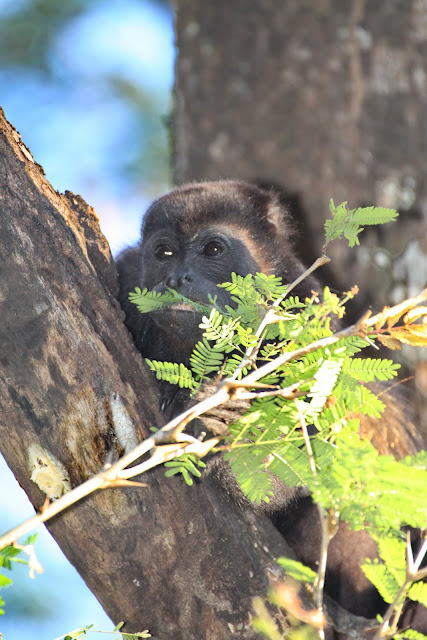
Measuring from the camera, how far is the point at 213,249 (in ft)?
11.4

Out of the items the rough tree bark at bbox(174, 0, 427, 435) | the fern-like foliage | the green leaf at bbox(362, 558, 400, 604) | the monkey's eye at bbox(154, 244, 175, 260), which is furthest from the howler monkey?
the green leaf at bbox(362, 558, 400, 604)

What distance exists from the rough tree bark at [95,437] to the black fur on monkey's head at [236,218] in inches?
44.3

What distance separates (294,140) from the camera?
4.63 m

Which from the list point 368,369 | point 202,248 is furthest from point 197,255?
point 368,369

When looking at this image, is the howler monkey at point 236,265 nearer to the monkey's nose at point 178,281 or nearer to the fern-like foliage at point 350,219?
the monkey's nose at point 178,281

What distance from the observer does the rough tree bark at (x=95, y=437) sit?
2193mm

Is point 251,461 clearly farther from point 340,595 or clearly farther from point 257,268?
point 340,595

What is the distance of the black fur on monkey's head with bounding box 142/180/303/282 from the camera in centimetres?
356

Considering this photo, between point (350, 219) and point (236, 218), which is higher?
point (236, 218)

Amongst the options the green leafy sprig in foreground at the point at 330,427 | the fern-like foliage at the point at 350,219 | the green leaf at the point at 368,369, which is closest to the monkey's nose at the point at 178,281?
the green leafy sprig in foreground at the point at 330,427

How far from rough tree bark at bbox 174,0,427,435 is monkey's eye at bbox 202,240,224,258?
92 centimetres

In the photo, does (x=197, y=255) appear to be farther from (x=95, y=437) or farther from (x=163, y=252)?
(x=95, y=437)

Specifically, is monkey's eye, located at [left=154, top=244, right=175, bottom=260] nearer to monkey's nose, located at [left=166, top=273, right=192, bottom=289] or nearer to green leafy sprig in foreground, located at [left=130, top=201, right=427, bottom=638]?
monkey's nose, located at [left=166, top=273, right=192, bottom=289]

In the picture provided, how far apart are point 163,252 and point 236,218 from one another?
47cm
